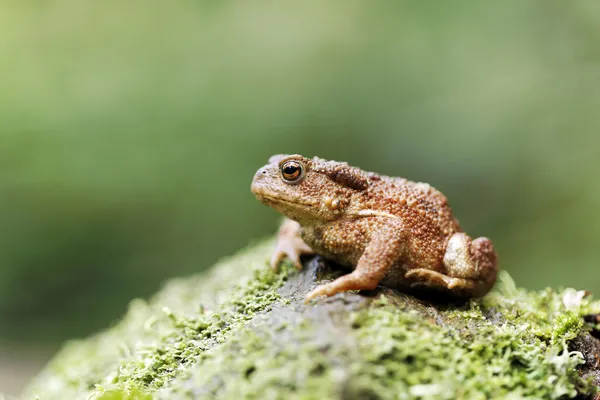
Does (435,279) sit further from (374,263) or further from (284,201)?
(284,201)

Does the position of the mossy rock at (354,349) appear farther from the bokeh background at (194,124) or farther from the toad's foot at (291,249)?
the bokeh background at (194,124)

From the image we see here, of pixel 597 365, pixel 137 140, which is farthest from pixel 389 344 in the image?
pixel 137 140

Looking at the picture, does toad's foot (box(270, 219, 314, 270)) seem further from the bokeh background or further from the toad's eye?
the bokeh background

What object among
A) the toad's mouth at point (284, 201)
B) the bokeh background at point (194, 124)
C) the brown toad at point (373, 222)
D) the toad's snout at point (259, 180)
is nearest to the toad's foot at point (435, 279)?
the brown toad at point (373, 222)

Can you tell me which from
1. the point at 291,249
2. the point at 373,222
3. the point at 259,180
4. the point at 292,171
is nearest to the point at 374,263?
the point at 373,222

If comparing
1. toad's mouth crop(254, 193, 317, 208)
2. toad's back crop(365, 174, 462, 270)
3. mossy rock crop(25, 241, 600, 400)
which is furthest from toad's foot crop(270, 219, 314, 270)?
toad's back crop(365, 174, 462, 270)

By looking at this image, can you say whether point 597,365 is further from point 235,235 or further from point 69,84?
A: point 69,84
